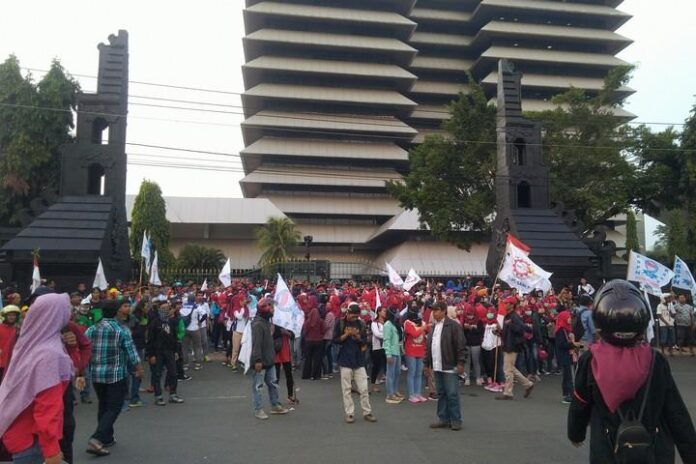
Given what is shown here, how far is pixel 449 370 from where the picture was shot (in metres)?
7.87

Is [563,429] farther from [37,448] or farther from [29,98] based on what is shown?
[29,98]

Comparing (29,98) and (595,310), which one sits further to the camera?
(29,98)

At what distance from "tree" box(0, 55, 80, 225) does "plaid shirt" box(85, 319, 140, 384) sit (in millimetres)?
26013

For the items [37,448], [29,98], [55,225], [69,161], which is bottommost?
[37,448]

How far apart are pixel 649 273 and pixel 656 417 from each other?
841 cm

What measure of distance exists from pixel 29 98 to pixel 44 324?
30439 mm

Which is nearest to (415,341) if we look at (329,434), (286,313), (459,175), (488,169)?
(286,313)

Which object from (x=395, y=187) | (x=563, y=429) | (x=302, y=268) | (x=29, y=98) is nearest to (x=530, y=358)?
(x=563, y=429)

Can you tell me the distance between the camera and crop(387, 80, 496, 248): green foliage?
29531mm

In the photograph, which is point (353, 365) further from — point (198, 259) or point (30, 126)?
point (198, 259)

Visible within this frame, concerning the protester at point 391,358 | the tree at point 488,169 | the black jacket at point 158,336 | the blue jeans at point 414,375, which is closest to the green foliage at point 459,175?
the tree at point 488,169

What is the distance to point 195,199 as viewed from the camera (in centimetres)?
4638

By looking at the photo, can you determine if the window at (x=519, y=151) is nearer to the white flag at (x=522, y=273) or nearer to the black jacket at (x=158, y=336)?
the white flag at (x=522, y=273)

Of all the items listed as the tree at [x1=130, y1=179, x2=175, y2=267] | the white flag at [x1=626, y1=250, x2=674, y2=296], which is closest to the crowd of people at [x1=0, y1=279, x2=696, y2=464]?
the white flag at [x1=626, y1=250, x2=674, y2=296]
